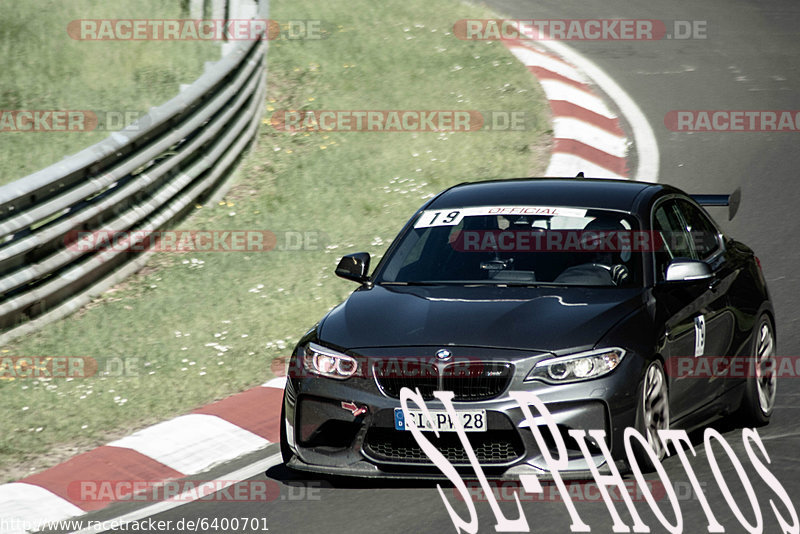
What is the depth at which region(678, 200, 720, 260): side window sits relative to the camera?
780 centimetres

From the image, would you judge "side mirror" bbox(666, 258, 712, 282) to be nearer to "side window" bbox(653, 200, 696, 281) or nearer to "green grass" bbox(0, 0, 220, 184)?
"side window" bbox(653, 200, 696, 281)

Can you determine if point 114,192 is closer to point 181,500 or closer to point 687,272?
point 181,500

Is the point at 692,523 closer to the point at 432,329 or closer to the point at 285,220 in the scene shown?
the point at 432,329

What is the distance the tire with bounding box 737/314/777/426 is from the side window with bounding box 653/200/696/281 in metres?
0.70

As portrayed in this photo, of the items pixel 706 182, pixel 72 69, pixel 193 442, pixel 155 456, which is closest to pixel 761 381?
pixel 193 442

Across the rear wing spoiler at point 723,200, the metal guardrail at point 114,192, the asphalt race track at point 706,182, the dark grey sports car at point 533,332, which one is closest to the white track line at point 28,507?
the asphalt race track at point 706,182

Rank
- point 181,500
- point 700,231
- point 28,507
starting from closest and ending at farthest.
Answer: point 181,500
point 28,507
point 700,231

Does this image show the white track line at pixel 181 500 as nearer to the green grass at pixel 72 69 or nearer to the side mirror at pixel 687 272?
the side mirror at pixel 687 272

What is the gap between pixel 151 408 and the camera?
8.50 meters

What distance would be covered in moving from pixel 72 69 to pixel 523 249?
9.87 metres

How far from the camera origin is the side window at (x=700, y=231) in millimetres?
7797

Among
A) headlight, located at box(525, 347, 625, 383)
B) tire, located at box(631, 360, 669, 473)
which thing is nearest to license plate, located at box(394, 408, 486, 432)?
headlight, located at box(525, 347, 625, 383)

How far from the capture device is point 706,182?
12.8m

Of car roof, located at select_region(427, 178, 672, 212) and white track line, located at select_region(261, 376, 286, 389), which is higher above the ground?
car roof, located at select_region(427, 178, 672, 212)
